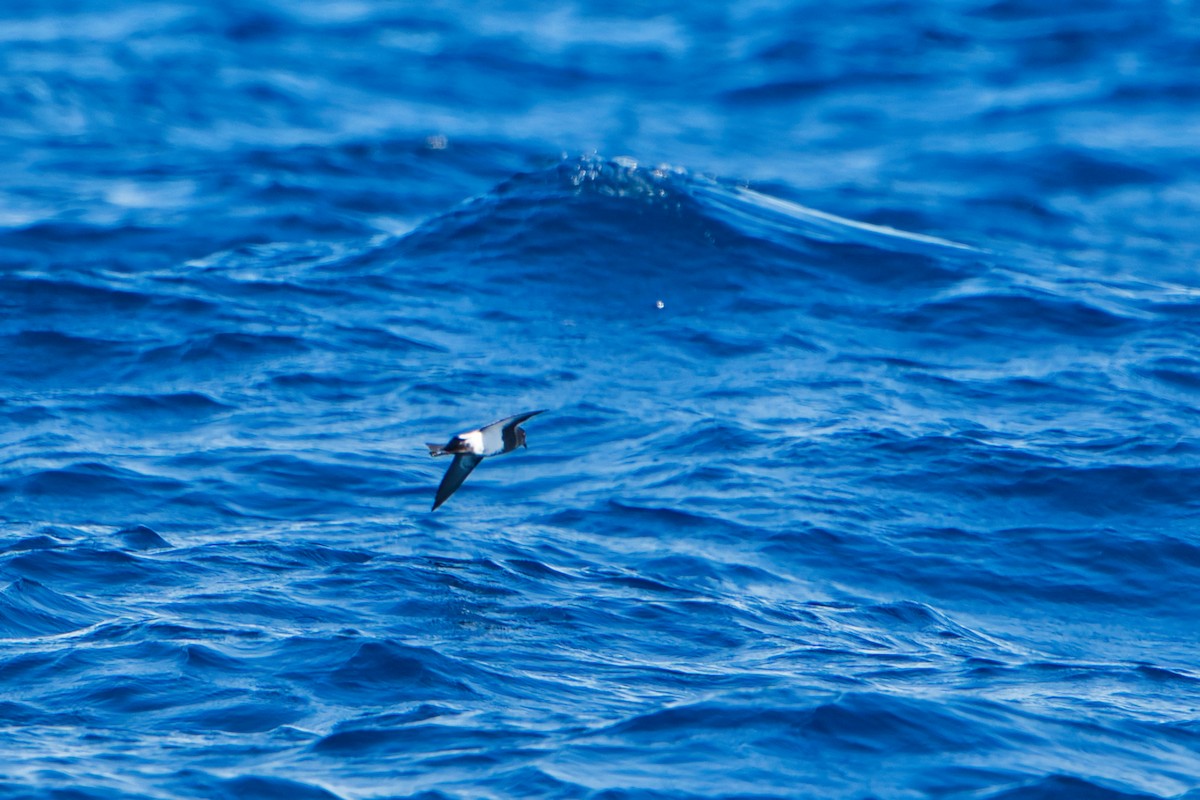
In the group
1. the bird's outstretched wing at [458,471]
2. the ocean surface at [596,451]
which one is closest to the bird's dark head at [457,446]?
the bird's outstretched wing at [458,471]

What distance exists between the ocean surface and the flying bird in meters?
0.59

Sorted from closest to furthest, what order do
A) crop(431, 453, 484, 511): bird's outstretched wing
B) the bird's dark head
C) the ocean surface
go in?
the ocean surface < the bird's dark head < crop(431, 453, 484, 511): bird's outstretched wing

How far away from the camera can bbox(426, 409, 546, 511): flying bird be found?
843 cm

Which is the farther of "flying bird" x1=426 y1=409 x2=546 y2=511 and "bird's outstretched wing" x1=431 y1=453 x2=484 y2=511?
"bird's outstretched wing" x1=431 y1=453 x2=484 y2=511

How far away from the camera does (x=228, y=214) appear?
652 inches

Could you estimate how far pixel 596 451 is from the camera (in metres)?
11.2

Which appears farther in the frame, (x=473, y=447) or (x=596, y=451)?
(x=596, y=451)

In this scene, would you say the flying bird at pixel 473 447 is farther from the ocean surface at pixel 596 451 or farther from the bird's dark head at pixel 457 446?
the ocean surface at pixel 596 451

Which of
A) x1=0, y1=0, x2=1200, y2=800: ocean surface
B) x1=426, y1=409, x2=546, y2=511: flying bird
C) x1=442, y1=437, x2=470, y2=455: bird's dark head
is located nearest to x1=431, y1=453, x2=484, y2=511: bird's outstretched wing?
x1=426, y1=409, x2=546, y2=511: flying bird

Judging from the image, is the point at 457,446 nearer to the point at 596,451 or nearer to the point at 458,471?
the point at 458,471

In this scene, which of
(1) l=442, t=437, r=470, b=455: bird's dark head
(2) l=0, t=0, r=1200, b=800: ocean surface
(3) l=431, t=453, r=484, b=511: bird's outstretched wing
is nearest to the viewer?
(2) l=0, t=0, r=1200, b=800: ocean surface

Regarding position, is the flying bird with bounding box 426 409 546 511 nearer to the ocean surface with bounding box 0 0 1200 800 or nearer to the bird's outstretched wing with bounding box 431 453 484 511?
the bird's outstretched wing with bounding box 431 453 484 511

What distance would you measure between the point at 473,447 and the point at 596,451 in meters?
2.75

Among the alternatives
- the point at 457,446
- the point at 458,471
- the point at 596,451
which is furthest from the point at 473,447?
the point at 596,451
